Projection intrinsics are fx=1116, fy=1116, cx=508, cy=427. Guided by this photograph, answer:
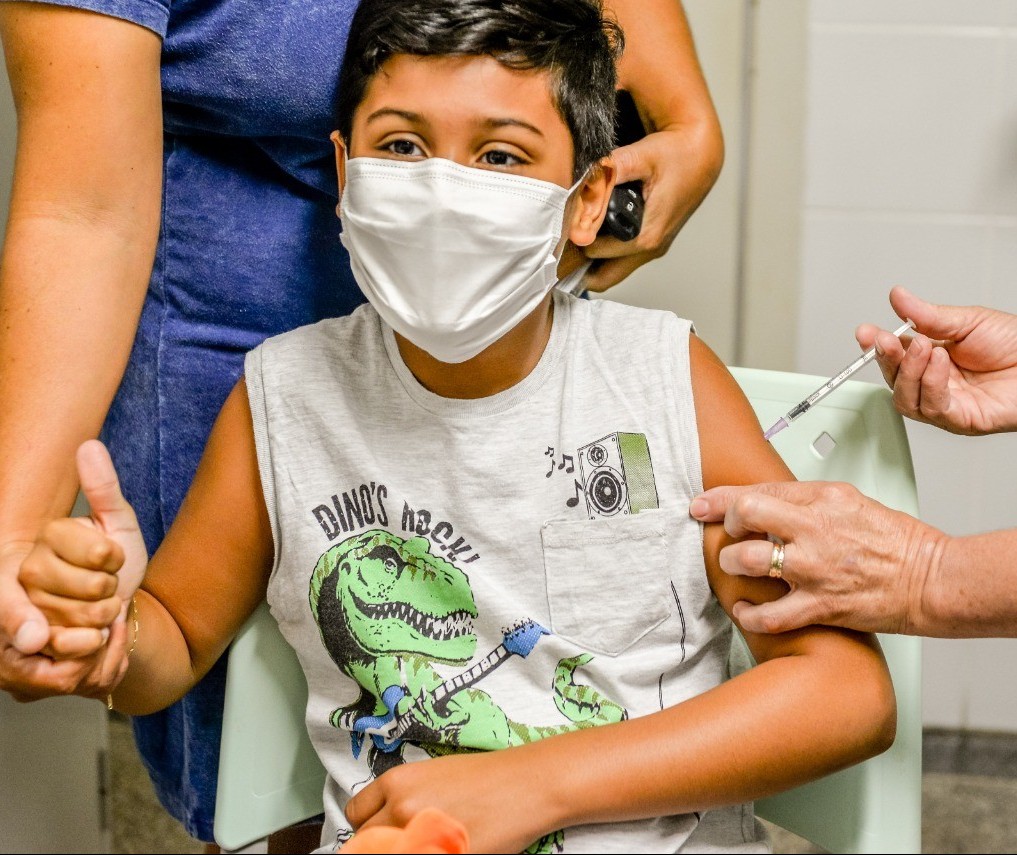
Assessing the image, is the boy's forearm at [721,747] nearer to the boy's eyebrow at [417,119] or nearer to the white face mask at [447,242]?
the white face mask at [447,242]

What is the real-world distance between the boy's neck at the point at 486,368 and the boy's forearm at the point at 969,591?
0.43 m

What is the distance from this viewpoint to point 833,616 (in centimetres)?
101

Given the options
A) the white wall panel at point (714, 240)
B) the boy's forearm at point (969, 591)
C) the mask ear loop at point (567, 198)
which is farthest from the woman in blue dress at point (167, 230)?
the white wall panel at point (714, 240)

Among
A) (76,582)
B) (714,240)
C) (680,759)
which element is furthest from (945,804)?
(76,582)

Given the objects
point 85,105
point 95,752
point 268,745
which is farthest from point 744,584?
point 95,752

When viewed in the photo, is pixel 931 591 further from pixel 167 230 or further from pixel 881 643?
pixel 167 230

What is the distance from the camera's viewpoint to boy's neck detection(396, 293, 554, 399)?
1.12m

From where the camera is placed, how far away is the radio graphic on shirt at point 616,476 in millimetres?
1089

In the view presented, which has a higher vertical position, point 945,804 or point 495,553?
point 495,553

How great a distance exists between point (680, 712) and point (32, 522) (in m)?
0.57

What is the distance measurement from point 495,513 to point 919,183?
114 cm

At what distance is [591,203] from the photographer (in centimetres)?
113

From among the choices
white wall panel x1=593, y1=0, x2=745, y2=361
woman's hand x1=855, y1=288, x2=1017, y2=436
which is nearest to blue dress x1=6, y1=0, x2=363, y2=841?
woman's hand x1=855, y1=288, x2=1017, y2=436

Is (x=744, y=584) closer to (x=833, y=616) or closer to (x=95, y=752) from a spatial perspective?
(x=833, y=616)
